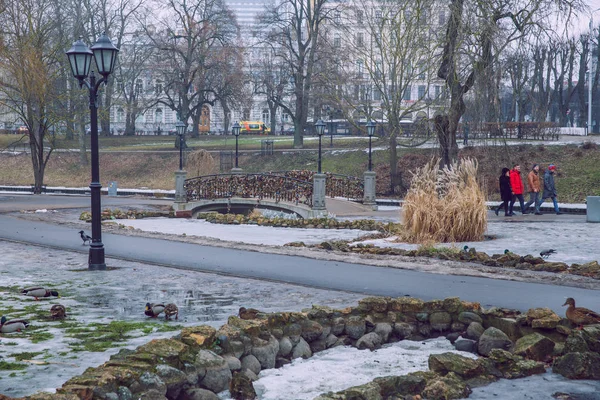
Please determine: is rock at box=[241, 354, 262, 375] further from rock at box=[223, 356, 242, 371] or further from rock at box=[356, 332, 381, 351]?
rock at box=[356, 332, 381, 351]

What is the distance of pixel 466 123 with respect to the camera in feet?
89.2

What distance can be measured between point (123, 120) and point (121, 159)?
3505cm

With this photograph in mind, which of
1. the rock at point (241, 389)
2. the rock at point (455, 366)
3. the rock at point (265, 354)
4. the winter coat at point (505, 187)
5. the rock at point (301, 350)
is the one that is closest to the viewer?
the rock at point (241, 389)

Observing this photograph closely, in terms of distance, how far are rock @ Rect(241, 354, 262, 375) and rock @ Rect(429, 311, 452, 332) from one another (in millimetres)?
2695

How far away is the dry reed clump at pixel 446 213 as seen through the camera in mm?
17500

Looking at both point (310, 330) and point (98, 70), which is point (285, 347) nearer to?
point (310, 330)

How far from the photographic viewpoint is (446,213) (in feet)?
57.7

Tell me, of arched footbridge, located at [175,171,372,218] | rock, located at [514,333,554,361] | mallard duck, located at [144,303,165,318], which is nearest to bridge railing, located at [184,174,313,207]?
arched footbridge, located at [175,171,372,218]

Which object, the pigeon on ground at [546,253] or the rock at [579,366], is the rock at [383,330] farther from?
the pigeon on ground at [546,253]

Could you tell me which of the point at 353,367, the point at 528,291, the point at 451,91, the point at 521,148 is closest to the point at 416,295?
the point at 528,291

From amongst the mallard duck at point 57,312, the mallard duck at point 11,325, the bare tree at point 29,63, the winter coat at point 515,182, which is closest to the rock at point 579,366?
the mallard duck at point 57,312

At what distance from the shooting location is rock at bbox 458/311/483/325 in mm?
9344

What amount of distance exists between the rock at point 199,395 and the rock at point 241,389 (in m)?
0.26

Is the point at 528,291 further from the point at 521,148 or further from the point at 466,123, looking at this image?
the point at 521,148
